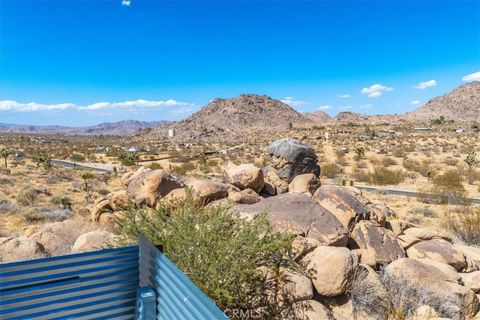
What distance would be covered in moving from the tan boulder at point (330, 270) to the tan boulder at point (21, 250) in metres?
6.36

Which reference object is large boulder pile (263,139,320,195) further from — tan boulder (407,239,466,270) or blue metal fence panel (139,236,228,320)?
blue metal fence panel (139,236,228,320)

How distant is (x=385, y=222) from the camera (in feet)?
37.1

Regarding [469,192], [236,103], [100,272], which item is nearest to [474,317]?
[100,272]

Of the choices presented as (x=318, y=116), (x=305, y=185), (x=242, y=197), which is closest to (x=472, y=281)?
(x=305, y=185)

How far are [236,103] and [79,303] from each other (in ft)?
490

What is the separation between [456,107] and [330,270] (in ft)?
457

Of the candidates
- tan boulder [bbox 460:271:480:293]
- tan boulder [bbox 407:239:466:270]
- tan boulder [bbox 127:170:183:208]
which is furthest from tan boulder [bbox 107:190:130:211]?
tan boulder [bbox 460:271:480:293]

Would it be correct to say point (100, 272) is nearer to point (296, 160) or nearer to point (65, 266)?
point (65, 266)

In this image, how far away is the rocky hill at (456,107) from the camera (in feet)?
393

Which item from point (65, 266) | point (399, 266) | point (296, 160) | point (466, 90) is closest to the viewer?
point (65, 266)

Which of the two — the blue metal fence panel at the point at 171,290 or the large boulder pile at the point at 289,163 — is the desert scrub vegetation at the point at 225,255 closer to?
the blue metal fence panel at the point at 171,290

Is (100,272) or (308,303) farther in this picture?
(308,303)

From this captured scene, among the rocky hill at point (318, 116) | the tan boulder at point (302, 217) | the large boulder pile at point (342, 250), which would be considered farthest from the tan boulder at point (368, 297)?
the rocky hill at point (318, 116)

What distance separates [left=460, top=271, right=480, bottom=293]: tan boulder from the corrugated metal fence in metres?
7.77
